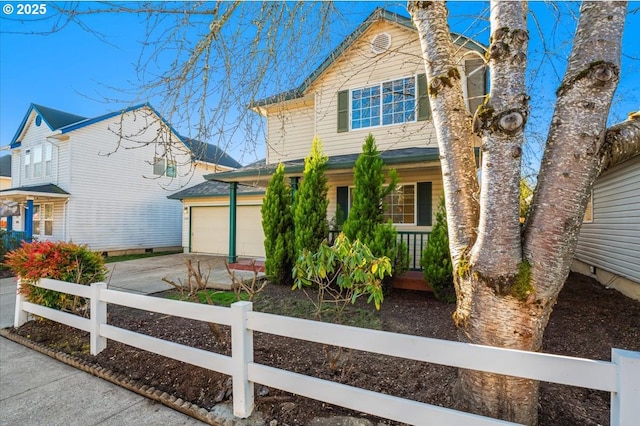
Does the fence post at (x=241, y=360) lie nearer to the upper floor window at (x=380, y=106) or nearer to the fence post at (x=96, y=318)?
the fence post at (x=96, y=318)

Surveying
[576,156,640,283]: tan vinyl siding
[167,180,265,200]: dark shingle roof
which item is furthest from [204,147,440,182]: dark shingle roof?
[576,156,640,283]: tan vinyl siding

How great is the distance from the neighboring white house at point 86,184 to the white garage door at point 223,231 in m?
1.78

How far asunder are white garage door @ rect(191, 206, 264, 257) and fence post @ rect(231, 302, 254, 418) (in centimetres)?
963

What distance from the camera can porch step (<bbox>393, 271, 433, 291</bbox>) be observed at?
656cm

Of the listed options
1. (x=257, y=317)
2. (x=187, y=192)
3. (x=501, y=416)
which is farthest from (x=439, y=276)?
(x=187, y=192)

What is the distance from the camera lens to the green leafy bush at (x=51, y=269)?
4.70 meters

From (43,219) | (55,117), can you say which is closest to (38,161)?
(55,117)

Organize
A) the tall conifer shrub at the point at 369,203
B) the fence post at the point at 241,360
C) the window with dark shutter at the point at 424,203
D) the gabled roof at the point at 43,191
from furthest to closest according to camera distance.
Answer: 1. the gabled roof at the point at 43,191
2. the window with dark shutter at the point at 424,203
3. the tall conifer shrub at the point at 369,203
4. the fence post at the point at 241,360

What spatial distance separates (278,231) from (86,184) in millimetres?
11370

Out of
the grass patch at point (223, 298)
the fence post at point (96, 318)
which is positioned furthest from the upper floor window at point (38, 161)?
the fence post at point (96, 318)

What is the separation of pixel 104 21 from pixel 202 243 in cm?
1171

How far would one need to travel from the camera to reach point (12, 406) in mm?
2900

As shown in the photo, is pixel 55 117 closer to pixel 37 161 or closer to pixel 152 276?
pixel 37 161

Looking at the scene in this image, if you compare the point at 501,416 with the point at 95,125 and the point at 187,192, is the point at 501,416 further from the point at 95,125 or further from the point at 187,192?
the point at 95,125
